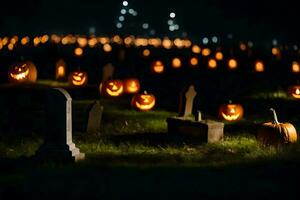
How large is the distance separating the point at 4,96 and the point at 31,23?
51546mm

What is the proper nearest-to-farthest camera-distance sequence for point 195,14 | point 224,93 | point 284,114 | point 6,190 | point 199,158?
point 6,190 → point 199,158 → point 284,114 → point 224,93 → point 195,14

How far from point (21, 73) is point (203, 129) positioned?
1045 cm

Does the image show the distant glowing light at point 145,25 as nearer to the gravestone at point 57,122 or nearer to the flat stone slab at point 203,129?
the flat stone slab at point 203,129

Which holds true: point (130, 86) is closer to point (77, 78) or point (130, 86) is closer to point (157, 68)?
point (77, 78)

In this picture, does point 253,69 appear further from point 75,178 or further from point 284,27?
point 284,27

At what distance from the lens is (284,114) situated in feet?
59.0

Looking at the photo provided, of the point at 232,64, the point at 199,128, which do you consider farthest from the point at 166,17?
the point at 199,128

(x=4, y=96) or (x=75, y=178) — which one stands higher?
(x=4, y=96)

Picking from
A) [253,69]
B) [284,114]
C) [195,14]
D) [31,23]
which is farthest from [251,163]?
[195,14]

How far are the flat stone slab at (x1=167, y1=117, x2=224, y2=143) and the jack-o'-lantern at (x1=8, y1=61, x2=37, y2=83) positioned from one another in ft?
30.9

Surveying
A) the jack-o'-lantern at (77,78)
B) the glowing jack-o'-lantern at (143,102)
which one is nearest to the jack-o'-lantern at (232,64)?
the jack-o'-lantern at (77,78)

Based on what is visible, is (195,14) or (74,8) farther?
(74,8)

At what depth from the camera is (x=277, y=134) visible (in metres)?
12.6

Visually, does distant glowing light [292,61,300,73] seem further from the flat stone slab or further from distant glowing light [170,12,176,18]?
distant glowing light [170,12,176,18]
